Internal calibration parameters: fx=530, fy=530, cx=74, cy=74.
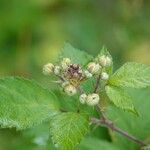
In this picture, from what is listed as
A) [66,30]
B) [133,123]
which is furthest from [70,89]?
[66,30]

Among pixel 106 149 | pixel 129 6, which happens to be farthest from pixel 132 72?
pixel 129 6

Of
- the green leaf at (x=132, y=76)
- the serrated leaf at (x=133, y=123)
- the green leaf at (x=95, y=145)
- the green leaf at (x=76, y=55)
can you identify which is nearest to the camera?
the green leaf at (x=132, y=76)

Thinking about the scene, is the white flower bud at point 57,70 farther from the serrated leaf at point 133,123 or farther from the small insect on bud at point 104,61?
the serrated leaf at point 133,123

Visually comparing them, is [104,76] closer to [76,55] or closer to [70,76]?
[70,76]

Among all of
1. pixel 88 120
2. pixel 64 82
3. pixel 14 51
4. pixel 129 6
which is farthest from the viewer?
pixel 129 6

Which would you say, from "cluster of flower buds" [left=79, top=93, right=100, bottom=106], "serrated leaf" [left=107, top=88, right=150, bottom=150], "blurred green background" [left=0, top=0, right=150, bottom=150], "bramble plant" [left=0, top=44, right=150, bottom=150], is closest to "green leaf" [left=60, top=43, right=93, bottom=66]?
"bramble plant" [left=0, top=44, right=150, bottom=150]

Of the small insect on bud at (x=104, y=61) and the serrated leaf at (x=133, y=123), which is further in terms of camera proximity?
the serrated leaf at (x=133, y=123)

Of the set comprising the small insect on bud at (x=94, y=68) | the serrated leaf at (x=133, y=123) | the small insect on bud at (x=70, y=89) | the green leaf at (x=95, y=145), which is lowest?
the green leaf at (x=95, y=145)

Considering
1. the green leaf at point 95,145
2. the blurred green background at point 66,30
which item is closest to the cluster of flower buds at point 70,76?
the green leaf at point 95,145

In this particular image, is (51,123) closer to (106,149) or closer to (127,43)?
(106,149)
